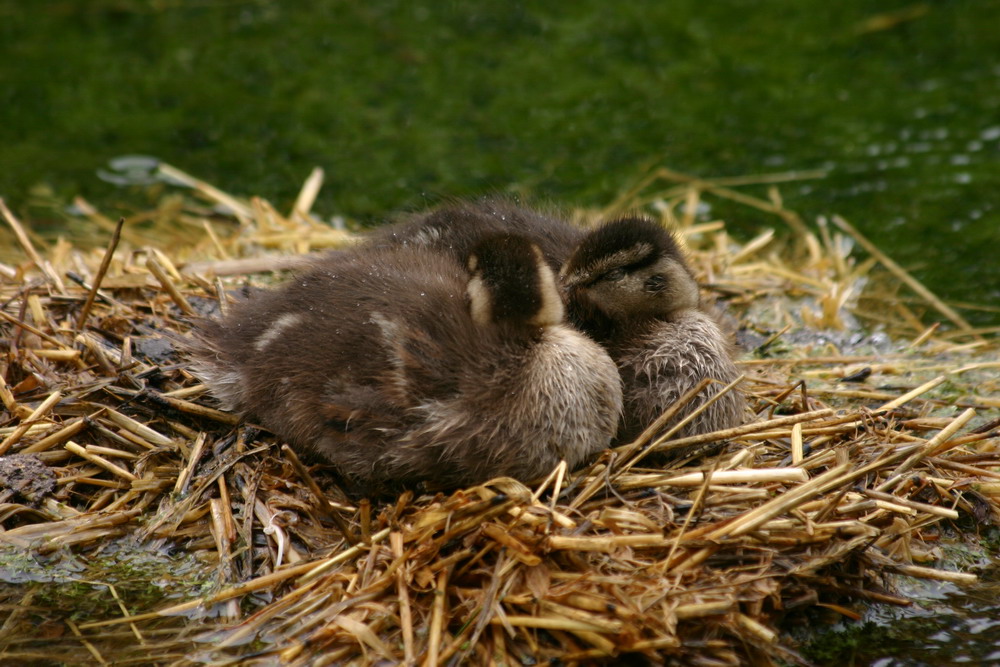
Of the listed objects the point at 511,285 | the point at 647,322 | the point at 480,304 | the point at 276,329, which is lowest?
the point at 276,329

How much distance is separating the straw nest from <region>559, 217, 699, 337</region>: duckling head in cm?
52

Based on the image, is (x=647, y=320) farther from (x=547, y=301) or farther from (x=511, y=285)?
(x=511, y=285)

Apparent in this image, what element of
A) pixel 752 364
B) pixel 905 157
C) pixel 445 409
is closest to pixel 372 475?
pixel 445 409

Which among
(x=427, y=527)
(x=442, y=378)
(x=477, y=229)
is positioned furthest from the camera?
(x=477, y=229)

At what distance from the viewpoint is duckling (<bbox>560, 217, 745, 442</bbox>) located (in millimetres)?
4301

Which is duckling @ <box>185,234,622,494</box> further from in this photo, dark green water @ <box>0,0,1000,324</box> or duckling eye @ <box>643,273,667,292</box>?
dark green water @ <box>0,0,1000,324</box>

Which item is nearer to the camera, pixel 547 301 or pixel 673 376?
pixel 547 301

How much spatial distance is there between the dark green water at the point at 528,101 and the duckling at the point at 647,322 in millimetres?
3112

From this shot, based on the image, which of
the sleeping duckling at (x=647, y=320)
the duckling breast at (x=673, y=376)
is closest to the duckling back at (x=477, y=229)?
the sleeping duckling at (x=647, y=320)

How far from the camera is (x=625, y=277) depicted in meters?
4.35

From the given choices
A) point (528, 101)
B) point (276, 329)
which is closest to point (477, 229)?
point (276, 329)

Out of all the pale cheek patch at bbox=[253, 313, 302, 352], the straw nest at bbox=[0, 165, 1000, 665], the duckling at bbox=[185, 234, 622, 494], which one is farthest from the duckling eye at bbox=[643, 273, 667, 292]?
the pale cheek patch at bbox=[253, 313, 302, 352]

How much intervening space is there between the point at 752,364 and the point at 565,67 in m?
4.97

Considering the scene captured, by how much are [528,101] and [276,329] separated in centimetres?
537
